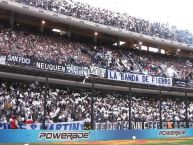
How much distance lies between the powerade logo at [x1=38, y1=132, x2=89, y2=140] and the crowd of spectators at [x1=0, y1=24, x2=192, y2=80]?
583 cm

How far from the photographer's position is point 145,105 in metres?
31.7

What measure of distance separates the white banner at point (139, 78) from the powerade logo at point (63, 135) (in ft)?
23.2

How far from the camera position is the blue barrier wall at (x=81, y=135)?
18641 millimetres

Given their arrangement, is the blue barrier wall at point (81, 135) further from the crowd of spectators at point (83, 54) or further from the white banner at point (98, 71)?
the crowd of spectators at point (83, 54)

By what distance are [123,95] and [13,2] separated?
1150 centimetres

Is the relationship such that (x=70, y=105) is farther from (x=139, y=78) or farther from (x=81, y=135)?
(x=139, y=78)

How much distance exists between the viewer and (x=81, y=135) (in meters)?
21.7

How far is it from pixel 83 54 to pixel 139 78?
4858mm

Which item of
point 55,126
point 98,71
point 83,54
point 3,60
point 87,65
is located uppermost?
point 83,54

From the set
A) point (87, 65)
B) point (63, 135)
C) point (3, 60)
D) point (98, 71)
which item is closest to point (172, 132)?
point (98, 71)

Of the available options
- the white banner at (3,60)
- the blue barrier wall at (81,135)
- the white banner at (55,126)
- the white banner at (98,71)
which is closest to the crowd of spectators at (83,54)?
the white banner at (3,60)

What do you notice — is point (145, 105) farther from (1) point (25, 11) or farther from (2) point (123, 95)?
(1) point (25, 11)

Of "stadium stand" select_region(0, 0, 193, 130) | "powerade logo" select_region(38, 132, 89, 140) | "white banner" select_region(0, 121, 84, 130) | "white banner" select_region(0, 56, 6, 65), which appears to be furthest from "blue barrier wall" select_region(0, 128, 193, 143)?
"white banner" select_region(0, 56, 6, 65)

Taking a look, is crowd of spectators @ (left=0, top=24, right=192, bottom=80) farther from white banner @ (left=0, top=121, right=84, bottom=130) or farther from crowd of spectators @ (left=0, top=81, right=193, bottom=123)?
white banner @ (left=0, top=121, right=84, bottom=130)
